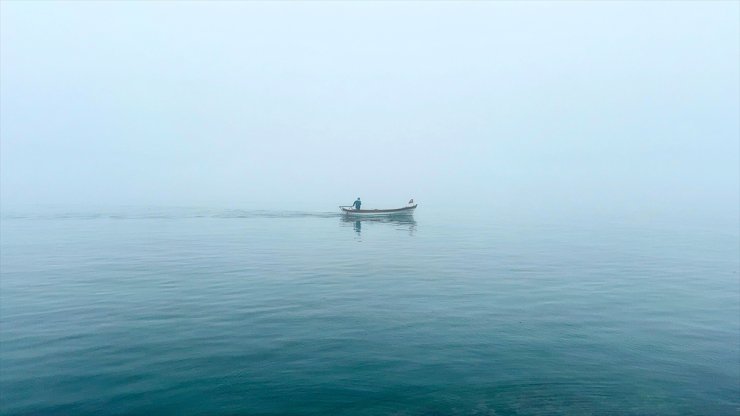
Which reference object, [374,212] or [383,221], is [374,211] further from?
[383,221]

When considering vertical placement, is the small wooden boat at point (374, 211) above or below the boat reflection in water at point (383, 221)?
above

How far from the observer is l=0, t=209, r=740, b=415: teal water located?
20016 millimetres

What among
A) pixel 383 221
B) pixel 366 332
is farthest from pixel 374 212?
pixel 366 332

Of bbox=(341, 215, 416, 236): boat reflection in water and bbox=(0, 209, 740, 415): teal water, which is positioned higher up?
bbox=(341, 215, 416, 236): boat reflection in water

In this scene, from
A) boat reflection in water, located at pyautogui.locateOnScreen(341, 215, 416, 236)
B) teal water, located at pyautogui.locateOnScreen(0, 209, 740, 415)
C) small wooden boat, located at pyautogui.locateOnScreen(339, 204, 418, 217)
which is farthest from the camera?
small wooden boat, located at pyautogui.locateOnScreen(339, 204, 418, 217)

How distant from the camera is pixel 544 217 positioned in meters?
108

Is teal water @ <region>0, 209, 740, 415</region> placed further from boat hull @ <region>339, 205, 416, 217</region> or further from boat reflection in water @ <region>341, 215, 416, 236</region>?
boat hull @ <region>339, 205, 416, 217</region>

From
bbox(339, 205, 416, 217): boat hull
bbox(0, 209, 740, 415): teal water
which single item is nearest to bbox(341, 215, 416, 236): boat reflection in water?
bbox(339, 205, 416, 217): boat hull

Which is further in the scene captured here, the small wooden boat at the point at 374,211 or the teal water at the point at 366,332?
the small wooden boat at the point at 374,211

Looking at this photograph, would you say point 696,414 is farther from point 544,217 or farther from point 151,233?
point 544,217

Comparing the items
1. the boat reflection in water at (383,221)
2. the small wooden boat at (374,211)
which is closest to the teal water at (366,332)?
the boat reflection in water at (383,221)

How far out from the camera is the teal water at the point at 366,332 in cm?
2002

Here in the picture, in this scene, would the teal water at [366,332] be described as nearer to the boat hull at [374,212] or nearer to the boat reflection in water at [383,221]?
the boat reflection in water at [383,221]

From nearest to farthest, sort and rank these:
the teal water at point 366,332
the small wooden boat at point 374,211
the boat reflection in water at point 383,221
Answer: the teal water at point 366,332, the boat reflection in water at point 383,221, the small wooden boat at point 374,211
